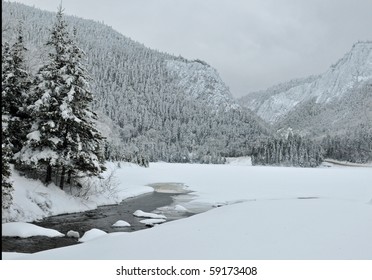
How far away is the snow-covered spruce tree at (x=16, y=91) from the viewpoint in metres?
21.1

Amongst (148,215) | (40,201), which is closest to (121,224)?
(148,215)

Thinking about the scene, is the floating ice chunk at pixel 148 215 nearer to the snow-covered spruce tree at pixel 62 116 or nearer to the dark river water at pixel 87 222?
the dark river water at pixel 87 222

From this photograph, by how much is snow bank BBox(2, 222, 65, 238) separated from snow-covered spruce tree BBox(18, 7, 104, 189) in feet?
18.6

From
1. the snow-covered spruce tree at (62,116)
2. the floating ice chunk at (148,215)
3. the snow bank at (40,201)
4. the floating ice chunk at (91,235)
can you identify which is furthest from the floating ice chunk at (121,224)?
the snow-covered spruce tree at (62,116)

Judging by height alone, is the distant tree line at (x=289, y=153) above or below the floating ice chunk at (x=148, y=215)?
above

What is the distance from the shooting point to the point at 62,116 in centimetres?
2208

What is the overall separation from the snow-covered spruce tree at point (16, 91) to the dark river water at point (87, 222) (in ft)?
18.9

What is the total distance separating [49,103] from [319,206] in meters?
16.2

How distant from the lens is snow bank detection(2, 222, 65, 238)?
1593cm

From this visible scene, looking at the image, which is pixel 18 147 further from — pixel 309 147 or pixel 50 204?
pixel 309 147

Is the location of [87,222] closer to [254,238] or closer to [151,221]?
[151,221]

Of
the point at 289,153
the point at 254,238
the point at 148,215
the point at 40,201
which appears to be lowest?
the point at 148,215

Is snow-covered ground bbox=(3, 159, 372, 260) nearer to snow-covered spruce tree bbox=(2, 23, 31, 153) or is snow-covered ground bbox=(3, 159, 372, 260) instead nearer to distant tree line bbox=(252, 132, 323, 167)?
snow-covered spruce tree bbox=(2, 23, 31, 153)

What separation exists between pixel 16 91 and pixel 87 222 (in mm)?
9036
